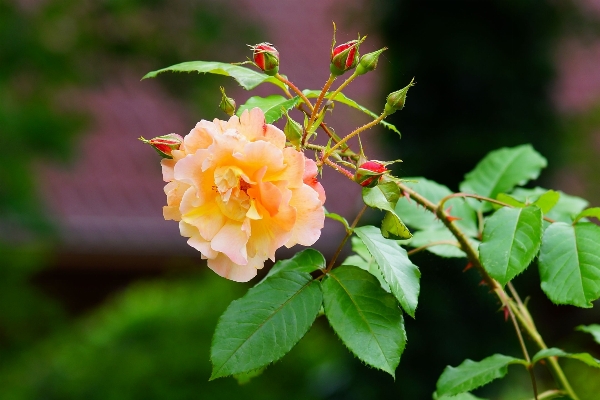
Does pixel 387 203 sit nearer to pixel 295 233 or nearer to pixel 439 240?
pixel 295 233

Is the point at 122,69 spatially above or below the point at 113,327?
above

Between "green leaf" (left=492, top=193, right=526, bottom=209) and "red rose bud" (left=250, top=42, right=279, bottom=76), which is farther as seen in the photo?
"green leaf" (left=492, top=193, right=526, bottom=209)

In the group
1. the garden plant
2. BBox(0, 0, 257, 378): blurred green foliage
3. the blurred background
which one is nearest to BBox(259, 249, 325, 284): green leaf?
the garden plant

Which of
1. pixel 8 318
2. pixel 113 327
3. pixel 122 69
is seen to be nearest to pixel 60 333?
→ pixel 8 318

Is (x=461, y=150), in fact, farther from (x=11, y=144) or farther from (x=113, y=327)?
(x=11, y=144)

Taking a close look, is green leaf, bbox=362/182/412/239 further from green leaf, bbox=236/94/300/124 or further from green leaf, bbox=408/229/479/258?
green leaf, bbox=408/229/479/258

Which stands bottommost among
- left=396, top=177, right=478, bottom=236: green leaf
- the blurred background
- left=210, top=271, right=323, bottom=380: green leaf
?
the blurred background
